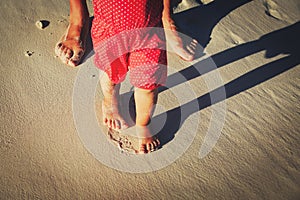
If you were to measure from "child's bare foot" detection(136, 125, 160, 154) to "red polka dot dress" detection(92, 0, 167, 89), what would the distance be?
0.45 metres

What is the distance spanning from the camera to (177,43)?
8.41 ft

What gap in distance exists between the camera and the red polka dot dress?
65.5 inches

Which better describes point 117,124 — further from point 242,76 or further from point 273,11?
point 273,11

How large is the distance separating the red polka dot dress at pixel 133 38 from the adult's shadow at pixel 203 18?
949mm

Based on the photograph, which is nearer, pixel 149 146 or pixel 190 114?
pixel 149 146

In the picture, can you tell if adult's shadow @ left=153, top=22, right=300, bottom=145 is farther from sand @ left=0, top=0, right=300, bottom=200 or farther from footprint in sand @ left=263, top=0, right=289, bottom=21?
footprint in sand @ left=263, top=0, right=289, bottom=21

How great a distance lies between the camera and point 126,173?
6.85 feet

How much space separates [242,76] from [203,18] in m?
0.64

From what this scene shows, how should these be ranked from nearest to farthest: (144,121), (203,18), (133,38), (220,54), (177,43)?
(133,38)
(144,121)
(177,43)
(220,54)
(203,18)

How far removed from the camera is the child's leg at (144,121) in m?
2.00

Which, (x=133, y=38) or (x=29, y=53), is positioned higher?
(x=133, y=38)

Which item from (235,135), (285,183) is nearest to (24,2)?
(235,135)

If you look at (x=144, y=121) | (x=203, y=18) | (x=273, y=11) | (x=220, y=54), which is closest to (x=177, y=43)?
(x=220, y=54)

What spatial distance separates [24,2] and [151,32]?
5.19 feet
